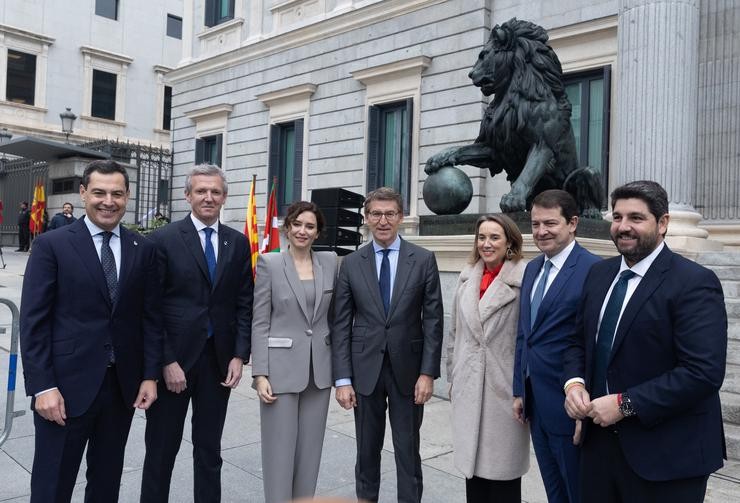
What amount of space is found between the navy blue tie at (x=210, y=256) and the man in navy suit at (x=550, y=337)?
1870mm

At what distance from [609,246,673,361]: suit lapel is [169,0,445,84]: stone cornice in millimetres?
13470

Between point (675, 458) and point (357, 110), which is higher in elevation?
point (357, 110)

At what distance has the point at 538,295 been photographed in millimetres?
3430

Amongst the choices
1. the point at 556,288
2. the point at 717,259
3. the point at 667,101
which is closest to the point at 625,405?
the point at 556,288

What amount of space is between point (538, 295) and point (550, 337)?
251mm

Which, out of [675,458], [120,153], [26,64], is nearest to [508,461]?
[675,458]

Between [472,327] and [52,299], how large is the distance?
2252mm

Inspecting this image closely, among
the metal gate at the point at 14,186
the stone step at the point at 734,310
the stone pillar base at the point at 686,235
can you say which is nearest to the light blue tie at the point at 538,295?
the stone step at the point at 734,310

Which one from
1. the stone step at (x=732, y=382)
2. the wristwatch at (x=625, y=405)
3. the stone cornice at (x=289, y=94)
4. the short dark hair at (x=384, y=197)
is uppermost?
the stone cornice at (x=289, y=94)

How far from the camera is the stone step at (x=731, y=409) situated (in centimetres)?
549

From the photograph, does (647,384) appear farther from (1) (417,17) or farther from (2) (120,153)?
(2) (120,153)

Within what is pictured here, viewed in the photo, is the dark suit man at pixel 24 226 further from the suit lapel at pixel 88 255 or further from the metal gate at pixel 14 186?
the suit lapel at pixel 88 255

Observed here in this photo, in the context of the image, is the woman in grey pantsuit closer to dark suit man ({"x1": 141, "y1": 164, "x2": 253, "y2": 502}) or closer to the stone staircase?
dark suit man ({"x1": 141, "y1": 164, "x2": 253, "y2": 502})

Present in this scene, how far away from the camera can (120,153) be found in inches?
893
